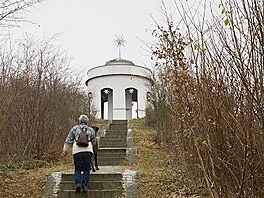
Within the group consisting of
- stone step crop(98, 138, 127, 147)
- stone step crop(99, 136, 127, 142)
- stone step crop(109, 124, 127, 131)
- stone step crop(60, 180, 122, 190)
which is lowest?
Result: stone step crop(60, 180, 122, 190)

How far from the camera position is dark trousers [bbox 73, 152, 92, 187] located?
914cm

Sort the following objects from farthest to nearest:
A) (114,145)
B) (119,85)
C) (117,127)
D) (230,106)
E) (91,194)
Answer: (119,85)
(117,127)
(114,145)
(91,194)
(230,106)

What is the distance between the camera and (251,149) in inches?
203

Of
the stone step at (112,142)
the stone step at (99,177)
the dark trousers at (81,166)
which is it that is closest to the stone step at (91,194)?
the dark trousers at (81,166)

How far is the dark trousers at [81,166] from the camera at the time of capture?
360 inches

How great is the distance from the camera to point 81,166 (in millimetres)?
9211

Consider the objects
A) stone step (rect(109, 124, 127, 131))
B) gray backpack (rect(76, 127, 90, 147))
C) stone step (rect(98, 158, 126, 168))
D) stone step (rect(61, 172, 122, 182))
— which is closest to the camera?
gray backpack (rect(76, 127, 90, 147))

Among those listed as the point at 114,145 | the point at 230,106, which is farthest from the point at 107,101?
the point at 230,106

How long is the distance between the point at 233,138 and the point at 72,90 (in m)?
12.7

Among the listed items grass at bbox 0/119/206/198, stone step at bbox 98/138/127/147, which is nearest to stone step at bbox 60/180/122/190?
grass at bbox 0/119/206/198

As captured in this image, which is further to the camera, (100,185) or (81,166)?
(100,185)

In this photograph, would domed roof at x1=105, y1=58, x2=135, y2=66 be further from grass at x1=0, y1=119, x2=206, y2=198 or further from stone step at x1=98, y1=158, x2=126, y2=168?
grass at x1=0, y1=119, x2=206, y2=198

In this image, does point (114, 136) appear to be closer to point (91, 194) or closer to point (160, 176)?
point (160, 176)

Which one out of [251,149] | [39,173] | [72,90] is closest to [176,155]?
[39,173]
